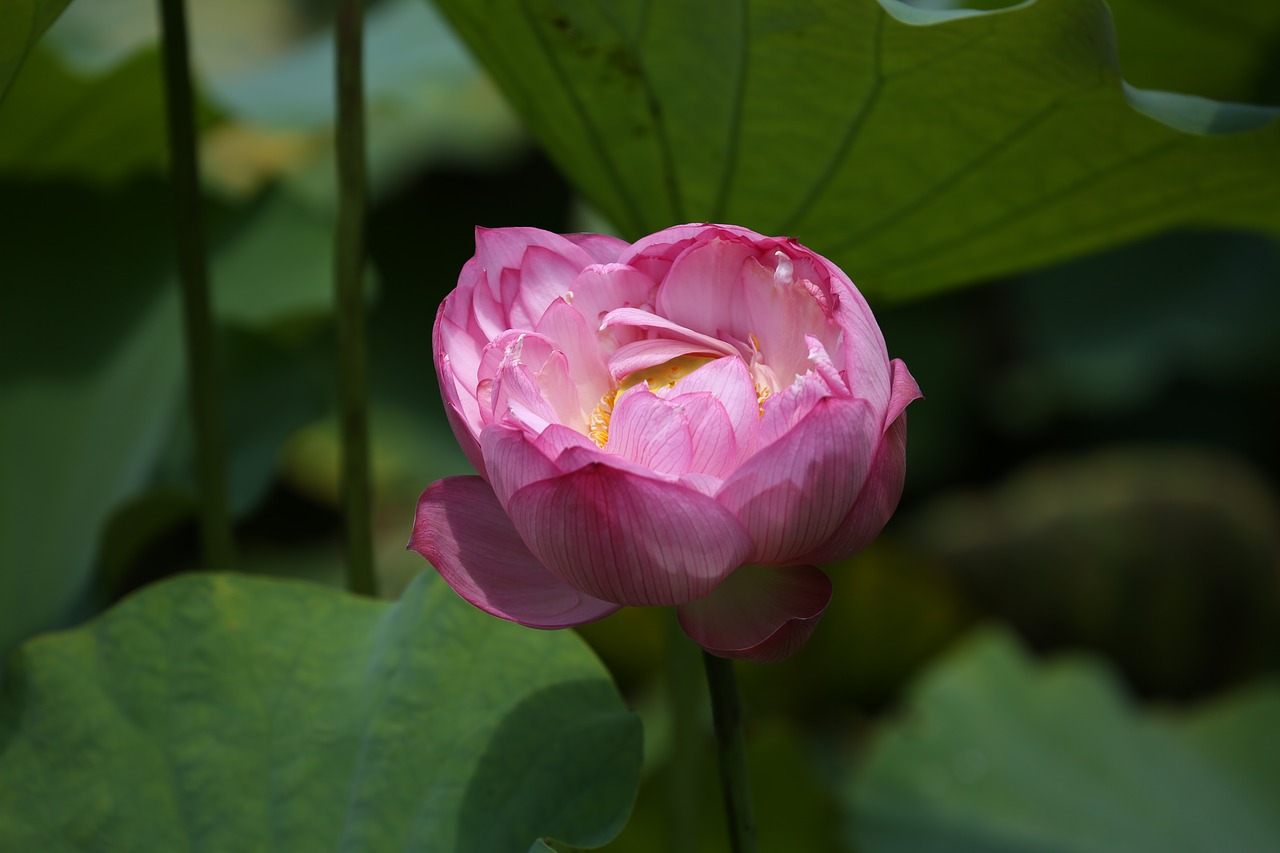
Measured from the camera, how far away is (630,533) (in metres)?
0.35

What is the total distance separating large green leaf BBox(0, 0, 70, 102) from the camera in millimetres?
461

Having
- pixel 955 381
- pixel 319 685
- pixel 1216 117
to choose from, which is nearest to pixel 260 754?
pixel 319 685

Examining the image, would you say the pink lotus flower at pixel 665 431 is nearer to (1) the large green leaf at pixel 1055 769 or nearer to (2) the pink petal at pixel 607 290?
(2) the pink petal at pixel 607 290

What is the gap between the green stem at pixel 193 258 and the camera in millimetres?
601

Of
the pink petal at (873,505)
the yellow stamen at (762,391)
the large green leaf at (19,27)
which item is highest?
the large green leaf at (19,27)

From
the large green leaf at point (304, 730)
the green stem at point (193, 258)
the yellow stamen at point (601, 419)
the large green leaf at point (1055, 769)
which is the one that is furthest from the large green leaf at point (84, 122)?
the large green leaf at point (1055, 769)

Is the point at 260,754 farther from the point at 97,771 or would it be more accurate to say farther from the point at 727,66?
the point at 727,66

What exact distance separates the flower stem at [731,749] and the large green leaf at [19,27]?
0.36m

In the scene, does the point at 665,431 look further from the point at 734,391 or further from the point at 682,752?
the point at 682,752

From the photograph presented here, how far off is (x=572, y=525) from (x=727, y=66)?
322 millimetres

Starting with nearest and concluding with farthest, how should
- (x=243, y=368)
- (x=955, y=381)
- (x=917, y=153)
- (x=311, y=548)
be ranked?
(x=917, y=153)
(x=243, y=368)
(x=311, y=548)
(x=955, y=381)

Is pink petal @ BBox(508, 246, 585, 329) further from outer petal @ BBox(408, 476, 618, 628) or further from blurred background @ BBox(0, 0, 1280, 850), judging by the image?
blurred background @ BBox(0, 0, 1280, 850)

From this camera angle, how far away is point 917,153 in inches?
24.4

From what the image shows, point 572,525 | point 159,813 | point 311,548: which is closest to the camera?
point 572,525
